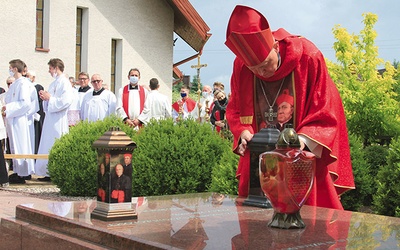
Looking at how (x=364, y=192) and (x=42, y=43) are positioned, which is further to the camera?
(x=42, y=43)

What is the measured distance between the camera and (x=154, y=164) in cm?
909

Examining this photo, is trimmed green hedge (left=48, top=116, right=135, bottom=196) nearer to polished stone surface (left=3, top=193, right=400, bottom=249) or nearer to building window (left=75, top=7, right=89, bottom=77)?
polished stone surface (left=3, top=193, right=400, bottom=249)

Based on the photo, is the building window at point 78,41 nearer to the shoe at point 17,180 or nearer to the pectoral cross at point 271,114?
the shoe at point 17,180

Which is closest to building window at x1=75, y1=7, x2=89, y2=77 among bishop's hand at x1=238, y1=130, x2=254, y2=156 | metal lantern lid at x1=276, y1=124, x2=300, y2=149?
bishop's hand at x1=238, y1=130, x2=254, y2=156

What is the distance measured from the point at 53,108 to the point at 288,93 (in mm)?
8877

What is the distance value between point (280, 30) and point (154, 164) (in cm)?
422

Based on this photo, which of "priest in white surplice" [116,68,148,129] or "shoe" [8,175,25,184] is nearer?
"shoe" [8,175,25,184]

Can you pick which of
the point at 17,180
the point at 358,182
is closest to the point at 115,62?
the point at 17,180

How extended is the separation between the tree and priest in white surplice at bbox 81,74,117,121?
5004mm

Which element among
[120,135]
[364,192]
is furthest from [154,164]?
[120,135]

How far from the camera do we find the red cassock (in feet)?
15.9

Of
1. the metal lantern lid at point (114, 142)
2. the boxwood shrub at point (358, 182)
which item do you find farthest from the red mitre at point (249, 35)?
the boxwood shrub at point (358, 182)

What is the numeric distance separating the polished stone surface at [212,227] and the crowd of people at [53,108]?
786cm

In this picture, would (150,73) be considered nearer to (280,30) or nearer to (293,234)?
(280,30)
